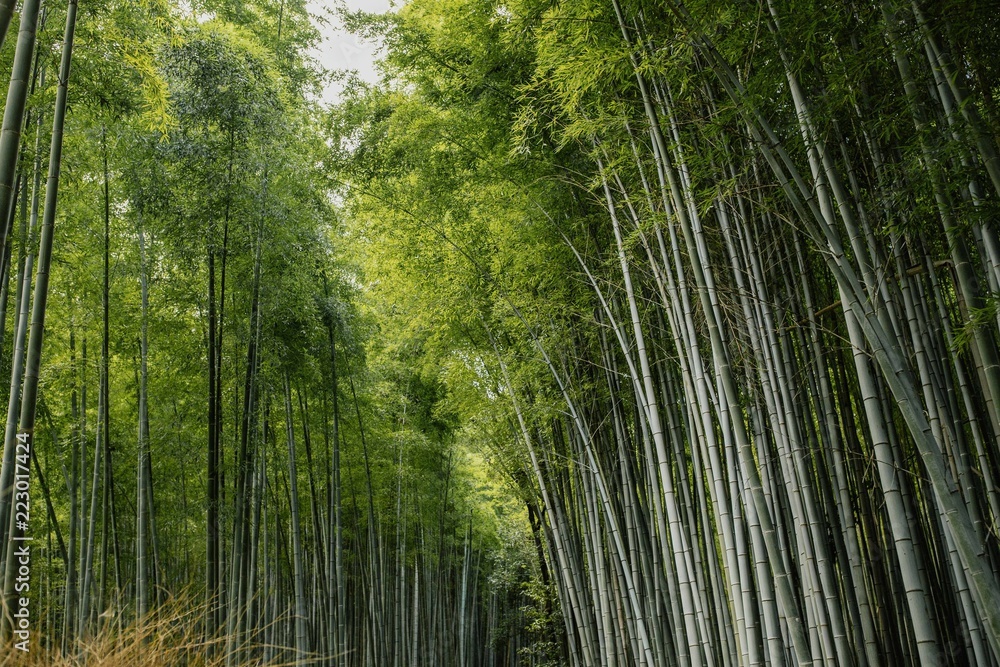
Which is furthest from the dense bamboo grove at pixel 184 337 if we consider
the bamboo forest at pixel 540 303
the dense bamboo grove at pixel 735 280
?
the dense bamboo grove at pixel 735 280

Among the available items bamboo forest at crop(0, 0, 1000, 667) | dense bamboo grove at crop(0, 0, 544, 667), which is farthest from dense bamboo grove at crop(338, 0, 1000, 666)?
dense bamboo grove at crop(0, 0, 544, 667)

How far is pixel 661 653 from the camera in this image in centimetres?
448

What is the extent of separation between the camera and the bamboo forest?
7.97 feet

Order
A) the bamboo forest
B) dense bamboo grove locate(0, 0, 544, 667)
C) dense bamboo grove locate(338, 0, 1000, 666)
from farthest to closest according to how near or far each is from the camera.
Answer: dense bamboo grove locate(0, 0, 544, 667), the bamboo forest, dense bamboo grove locate(338, 0, 1000, 666)

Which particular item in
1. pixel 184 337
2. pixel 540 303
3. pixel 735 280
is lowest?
pixel 735 280

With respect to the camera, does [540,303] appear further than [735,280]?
Yes

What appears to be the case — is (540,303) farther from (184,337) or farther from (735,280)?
(184,337)

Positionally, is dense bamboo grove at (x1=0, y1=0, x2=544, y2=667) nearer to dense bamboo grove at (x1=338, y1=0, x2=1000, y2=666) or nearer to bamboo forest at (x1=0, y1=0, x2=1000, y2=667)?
bamboo forest at (x1=0, y1=0, x2=1000, y2=667)

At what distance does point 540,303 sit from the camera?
5148 mm

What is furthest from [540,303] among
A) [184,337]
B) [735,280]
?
[184,337]

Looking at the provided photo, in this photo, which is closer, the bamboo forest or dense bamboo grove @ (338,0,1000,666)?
dense bamboo grove @ (338,0,1000,666)

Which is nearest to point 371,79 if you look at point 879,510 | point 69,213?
point 69,213

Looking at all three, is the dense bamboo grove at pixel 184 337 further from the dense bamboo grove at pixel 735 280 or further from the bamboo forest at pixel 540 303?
the dense bamboo grove at pixel 735 280

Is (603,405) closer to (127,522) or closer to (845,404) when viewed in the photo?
(845,404)
